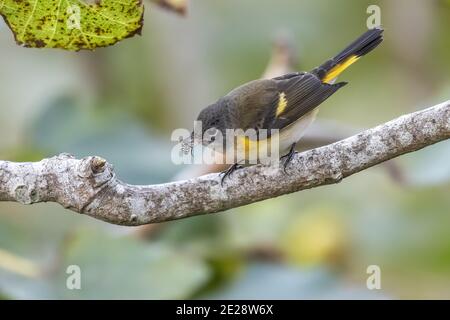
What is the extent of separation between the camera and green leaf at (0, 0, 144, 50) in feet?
6.17

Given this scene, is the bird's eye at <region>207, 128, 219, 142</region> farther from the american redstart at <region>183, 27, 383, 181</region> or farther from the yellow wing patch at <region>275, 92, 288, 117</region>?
the yellow wing patch at <region>275, 92, 288, 117</region>

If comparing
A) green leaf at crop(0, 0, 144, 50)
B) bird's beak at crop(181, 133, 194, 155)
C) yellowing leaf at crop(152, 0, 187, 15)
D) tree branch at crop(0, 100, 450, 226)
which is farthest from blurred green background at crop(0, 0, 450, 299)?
green leaf at crop(0, 0, 144, 50)

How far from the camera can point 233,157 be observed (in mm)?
2758

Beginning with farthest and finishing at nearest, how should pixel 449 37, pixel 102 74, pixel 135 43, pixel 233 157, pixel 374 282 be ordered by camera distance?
pixel 135 43, pixel 449 37, pixel 102 74, pixel 374 282, pixel 233 157

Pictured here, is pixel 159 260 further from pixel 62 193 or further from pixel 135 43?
pixel 135 43

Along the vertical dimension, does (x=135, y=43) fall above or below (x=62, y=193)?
above

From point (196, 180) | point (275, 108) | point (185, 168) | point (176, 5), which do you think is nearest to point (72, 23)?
point (176, 5)

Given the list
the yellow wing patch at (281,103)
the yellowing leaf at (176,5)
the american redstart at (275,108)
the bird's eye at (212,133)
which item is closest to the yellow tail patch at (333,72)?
the american redstart at (275,108)

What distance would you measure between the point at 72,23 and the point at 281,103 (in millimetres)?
1251

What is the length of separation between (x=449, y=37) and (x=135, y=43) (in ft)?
6.68

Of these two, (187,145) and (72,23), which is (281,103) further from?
(72,23)

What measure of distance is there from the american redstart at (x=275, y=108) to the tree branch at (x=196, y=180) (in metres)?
0.58

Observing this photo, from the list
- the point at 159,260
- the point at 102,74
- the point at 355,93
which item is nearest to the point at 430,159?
the point at 159,260

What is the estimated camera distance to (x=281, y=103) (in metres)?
3.01
